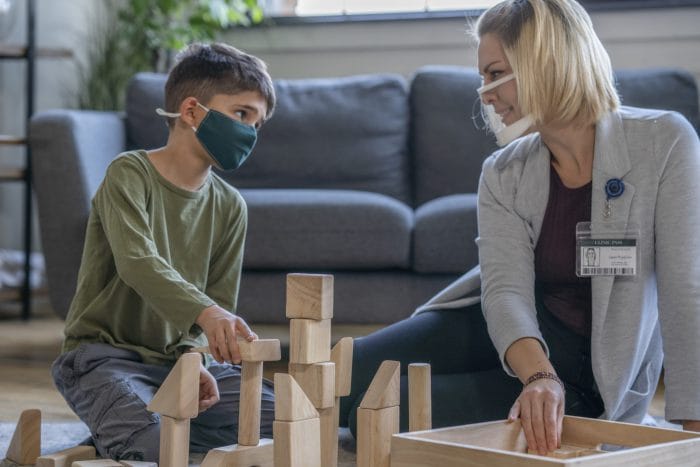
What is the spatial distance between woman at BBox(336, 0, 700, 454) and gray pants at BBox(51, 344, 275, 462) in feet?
1.15

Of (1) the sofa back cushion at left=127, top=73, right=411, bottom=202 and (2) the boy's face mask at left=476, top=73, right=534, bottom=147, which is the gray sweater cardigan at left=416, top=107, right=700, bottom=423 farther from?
(1) the sofa back cushion at left=127, top=73, right=411, bottom=202

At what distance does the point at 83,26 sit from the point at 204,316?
3.01 m

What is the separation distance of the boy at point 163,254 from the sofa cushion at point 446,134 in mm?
1296

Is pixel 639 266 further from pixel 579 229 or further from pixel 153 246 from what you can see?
pixel 153 246

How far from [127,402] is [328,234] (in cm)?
109

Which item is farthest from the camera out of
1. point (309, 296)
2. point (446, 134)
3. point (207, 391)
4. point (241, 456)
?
point (446, 134)

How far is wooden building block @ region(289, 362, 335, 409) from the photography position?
1.10 meters

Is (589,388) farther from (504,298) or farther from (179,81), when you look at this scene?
(179,81)

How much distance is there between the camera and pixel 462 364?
175 cm

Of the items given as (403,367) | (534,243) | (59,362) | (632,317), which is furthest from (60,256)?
(632,317)

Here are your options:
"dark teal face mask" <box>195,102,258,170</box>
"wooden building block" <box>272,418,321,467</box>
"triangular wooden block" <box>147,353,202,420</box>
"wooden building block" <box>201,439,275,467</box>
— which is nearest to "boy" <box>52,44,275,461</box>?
"dark teal face mask" <box>195,102,258,170</box>

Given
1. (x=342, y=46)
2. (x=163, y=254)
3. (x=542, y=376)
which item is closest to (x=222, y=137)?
(x=163, y=254)

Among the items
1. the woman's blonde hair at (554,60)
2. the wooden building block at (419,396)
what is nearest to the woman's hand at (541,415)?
the wooden building block at (419,396)

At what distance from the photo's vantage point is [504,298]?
1.49 m
